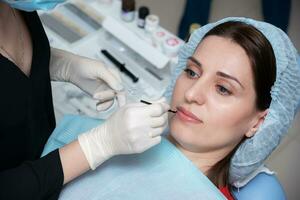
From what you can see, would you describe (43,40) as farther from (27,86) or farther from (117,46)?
(117,46)

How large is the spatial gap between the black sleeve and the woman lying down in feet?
0.66

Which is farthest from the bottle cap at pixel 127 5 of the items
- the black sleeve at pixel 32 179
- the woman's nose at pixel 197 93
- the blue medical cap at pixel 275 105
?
the black sleeve at pixel 32 179

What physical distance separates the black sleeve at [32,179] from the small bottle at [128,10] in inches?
40.8

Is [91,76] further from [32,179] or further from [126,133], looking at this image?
[32,179]

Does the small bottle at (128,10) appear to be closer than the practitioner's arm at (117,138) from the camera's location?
No

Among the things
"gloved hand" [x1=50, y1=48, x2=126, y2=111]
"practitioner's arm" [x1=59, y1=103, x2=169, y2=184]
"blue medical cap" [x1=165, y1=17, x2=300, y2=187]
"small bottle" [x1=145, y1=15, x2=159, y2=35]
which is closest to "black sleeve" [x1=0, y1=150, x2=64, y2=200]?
"practitioner's arm" [x1=59, y1=103, x2=169, y2=184]

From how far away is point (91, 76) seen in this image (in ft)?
4.30

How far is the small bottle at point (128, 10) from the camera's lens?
5.92ft

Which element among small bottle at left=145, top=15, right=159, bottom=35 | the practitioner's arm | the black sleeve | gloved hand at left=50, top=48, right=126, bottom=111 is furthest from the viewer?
small bottle at left=145, top=15, right=159, bottom=35

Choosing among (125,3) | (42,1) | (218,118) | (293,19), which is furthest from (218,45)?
(293,19)

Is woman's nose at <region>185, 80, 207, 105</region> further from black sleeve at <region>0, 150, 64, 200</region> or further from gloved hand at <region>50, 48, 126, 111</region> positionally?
black sleeve at <region>0, 150, 64, 200</region>

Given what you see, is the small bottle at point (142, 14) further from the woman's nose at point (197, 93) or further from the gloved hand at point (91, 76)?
the woman's nose at point (197, 93)

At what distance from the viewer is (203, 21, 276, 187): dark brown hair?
3.60 feet

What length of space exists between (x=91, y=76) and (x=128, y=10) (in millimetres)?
628
